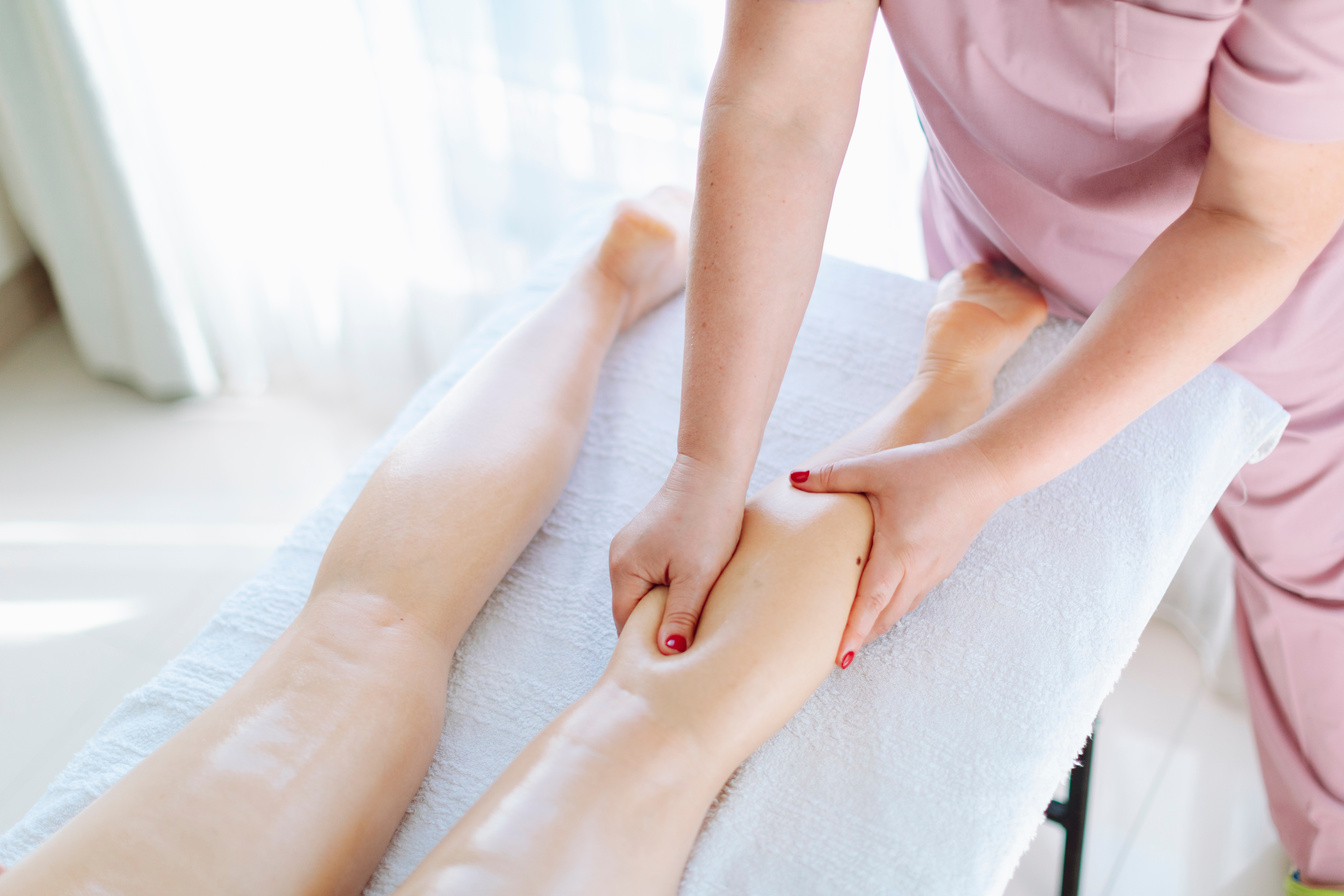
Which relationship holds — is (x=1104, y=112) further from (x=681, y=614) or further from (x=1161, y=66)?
(x=681, y=614)

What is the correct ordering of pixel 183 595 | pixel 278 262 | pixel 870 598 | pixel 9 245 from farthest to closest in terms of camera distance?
pixel 9 245 < pixel 278 262 < pixel 183 595 < pixel 870 598

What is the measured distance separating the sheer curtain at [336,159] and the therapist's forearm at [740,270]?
0.59 meters

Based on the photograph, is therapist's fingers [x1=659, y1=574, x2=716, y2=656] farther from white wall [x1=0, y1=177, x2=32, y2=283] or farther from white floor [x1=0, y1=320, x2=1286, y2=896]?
white wall [x1=0, y1=177, x2=32, y2=283]

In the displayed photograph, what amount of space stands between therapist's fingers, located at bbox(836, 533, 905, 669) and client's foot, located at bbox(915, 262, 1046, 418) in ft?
0.80

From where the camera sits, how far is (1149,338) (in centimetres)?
84

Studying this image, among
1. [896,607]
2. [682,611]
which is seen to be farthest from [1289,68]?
[682,611]

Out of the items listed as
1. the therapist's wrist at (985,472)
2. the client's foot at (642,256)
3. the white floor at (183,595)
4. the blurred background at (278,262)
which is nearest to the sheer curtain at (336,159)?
the blurred background at (278,262)

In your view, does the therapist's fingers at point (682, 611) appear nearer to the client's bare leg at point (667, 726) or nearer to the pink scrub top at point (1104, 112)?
the client's bare leg at point (667, 726)

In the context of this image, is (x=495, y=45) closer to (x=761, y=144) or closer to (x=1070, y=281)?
(x=761, y=144)

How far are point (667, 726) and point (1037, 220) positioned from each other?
1.97 ft

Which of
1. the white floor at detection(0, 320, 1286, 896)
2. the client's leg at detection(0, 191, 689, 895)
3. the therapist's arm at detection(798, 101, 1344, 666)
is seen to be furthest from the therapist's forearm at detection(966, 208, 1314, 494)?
the white floor at detection(0, 320, 1286, 896)

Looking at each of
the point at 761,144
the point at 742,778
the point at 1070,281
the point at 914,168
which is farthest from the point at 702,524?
the point at 914,168

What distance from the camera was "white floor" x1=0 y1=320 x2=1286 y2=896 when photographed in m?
1.43

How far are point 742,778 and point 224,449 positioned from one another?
5.04 ft
